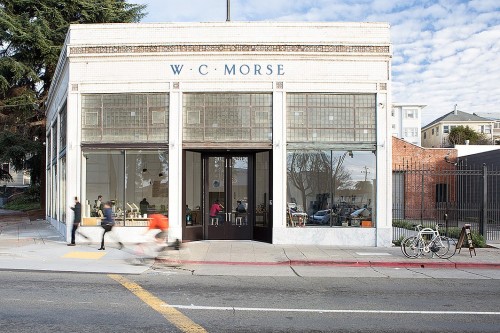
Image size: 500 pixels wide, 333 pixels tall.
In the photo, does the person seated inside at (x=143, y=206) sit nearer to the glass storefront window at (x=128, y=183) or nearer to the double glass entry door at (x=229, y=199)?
the glass storefront window at (x=128, y=183)

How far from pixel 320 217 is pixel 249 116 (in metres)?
4.29

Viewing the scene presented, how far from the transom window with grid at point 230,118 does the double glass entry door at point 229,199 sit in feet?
3.62

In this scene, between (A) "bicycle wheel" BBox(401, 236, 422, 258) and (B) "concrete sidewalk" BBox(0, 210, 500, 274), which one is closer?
(B) "concrete sidewalk" BBox(0, 210, 500, 274)

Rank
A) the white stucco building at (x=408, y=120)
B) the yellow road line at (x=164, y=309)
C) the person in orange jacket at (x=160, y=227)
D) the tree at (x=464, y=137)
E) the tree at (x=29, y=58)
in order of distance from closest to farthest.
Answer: the yellow road line at (x=164, y=309) < the person in orange jacket at (x=160, y=227) < the tree at (x=29, y=58) < the tree at (x=464, y=137) < the white stucco building at (x=408, y=120)

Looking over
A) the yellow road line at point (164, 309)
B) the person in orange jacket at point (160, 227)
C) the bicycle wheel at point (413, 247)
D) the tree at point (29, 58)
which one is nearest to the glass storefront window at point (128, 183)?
the person in orange jacket at point (160, 227)

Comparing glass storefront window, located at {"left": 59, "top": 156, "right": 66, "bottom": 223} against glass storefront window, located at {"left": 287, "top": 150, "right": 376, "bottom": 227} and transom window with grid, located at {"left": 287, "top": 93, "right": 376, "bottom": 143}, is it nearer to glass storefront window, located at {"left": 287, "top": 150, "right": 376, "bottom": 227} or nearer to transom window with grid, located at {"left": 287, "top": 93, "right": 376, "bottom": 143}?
glass storefront window, located at {"left": 287, "top": 150, "right": 376, "bottom": 227}

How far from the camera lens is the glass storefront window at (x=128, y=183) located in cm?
1755

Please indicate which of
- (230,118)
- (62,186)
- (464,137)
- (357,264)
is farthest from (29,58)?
(464,137)

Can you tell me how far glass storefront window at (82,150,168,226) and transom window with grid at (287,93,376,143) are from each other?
4.73m

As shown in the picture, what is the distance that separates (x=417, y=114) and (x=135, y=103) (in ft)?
273

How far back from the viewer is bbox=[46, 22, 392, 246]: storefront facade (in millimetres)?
17203

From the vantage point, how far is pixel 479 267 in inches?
538

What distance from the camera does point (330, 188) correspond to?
1741cm

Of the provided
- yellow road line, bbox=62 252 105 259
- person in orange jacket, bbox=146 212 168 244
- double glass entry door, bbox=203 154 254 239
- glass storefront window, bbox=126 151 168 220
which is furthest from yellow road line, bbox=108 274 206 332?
double glass entry door, bbox=203 154 254 239
